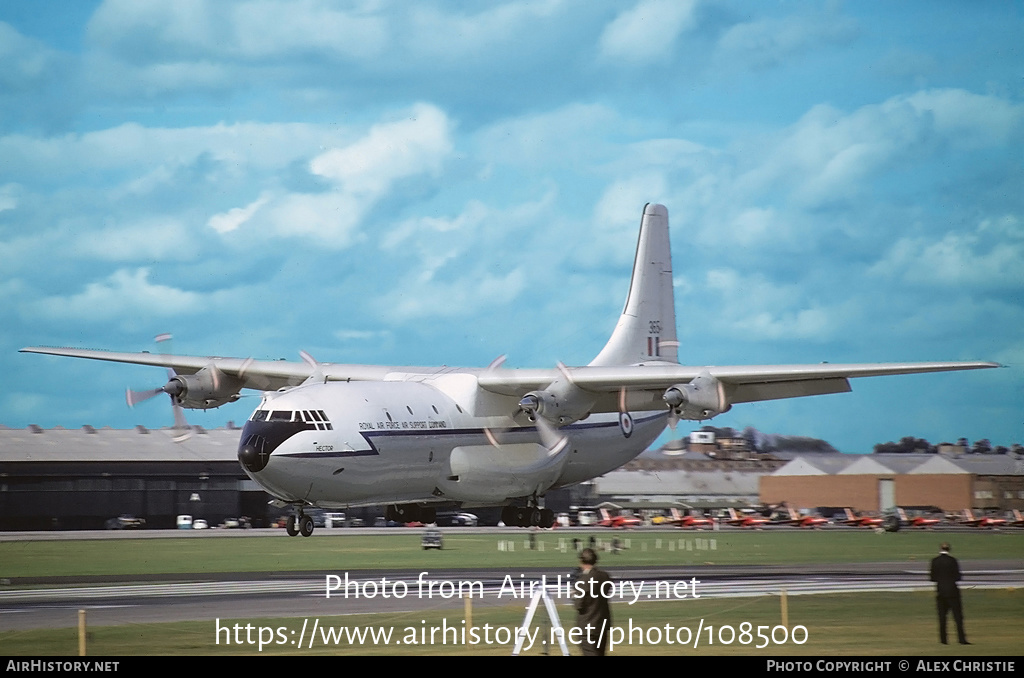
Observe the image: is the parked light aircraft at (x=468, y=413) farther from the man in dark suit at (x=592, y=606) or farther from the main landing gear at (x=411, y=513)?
the man in dark suit at (x=592, y=606)

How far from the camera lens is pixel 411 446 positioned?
33.9m

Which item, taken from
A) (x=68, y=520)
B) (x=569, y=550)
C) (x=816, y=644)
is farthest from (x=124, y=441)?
(x=816, y=644)

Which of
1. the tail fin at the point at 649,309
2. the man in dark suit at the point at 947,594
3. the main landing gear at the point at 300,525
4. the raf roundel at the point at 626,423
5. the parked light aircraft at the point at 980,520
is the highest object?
the tail fin at the point at 649,309

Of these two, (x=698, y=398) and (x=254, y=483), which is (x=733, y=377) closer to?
(x=698, y=398)

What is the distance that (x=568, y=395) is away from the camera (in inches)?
1377

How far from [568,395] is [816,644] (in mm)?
17042

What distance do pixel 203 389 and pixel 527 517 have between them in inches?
436

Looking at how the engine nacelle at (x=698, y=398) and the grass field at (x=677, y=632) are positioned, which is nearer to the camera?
the grass field at (x=677, y=632)

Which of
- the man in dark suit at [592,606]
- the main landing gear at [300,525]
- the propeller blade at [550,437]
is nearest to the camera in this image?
the man in dark suit at [592,606]

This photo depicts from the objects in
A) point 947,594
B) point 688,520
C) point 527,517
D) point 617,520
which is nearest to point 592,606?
point 947,594

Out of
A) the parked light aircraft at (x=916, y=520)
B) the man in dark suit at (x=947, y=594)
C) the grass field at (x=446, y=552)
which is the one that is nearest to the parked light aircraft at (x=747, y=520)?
the parked light aircraft at (x=916, y=520)

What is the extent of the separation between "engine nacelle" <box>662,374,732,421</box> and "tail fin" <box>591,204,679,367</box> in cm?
954

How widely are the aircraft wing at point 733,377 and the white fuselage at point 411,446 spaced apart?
1436mm

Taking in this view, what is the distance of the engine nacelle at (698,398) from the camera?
107 feet
